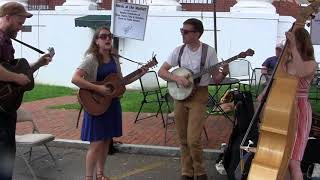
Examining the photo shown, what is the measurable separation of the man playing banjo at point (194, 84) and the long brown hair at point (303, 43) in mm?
1075

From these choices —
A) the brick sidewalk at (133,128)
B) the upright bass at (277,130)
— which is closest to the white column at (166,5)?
the brick sidewalk at (133,128)

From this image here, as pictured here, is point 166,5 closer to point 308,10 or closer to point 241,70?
point 241,70

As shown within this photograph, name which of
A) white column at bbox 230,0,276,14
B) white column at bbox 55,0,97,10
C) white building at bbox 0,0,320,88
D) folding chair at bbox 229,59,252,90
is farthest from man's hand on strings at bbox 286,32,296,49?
white column at bbox 55,0,97,10

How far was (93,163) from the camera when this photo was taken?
17.9ft

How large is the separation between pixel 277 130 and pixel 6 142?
7.26ft

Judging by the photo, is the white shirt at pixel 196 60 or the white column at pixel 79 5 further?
the white column at pixel 79 5

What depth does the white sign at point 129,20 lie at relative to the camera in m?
7.37

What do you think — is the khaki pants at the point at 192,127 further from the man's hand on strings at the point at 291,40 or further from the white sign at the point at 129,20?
the white sign at the point at 129,20

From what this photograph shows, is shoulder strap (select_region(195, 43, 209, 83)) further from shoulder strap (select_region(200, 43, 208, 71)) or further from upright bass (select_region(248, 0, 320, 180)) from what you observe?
upright bass (select_region(248, 0, 320, 180))

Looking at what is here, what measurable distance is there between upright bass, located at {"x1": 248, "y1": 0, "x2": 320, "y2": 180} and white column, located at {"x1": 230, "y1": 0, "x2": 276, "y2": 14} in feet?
32.0

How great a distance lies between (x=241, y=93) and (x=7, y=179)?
8.68 feet

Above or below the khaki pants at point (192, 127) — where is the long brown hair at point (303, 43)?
above

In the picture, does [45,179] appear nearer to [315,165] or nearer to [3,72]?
[3,72]

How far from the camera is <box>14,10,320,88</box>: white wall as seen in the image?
1393 cm
